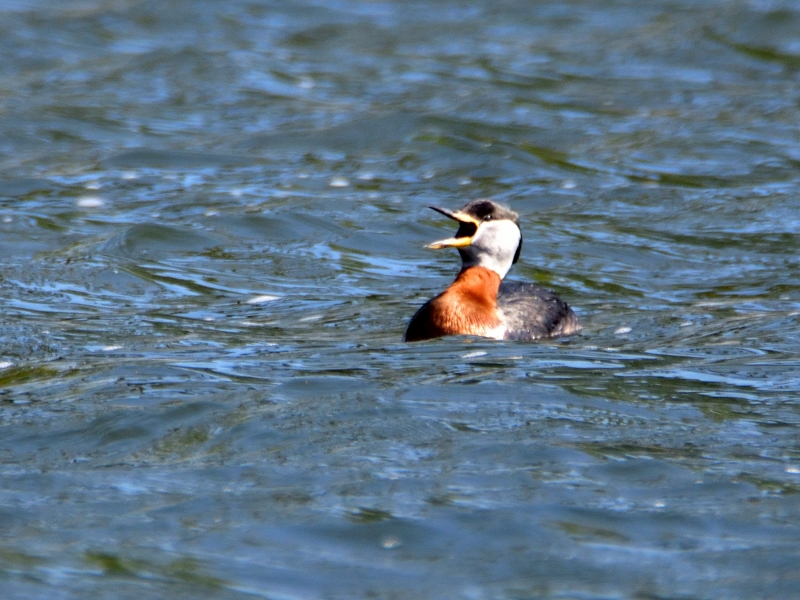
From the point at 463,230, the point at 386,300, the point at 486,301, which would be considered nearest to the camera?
the point at 486,301

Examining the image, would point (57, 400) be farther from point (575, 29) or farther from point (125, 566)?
point (575, 29)

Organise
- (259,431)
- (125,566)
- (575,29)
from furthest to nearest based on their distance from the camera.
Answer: (575,29) < (259,431) < (125,566)

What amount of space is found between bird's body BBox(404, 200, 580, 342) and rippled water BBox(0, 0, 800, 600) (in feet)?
0.76

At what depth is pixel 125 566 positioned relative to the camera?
5.50 metres

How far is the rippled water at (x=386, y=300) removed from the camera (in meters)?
5.76

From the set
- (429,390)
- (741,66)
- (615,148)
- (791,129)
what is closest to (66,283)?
(429,390)

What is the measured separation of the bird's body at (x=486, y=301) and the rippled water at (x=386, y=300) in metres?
0.23

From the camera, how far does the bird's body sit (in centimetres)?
912

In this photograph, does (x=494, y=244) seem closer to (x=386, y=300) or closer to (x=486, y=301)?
(x=486, y=301)

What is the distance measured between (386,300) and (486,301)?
5.78ft

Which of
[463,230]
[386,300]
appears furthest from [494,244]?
[386,300]

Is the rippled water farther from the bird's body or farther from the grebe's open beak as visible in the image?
the grebe's open beak

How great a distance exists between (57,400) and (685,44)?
1544cm

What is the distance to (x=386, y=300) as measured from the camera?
35.9 feet
